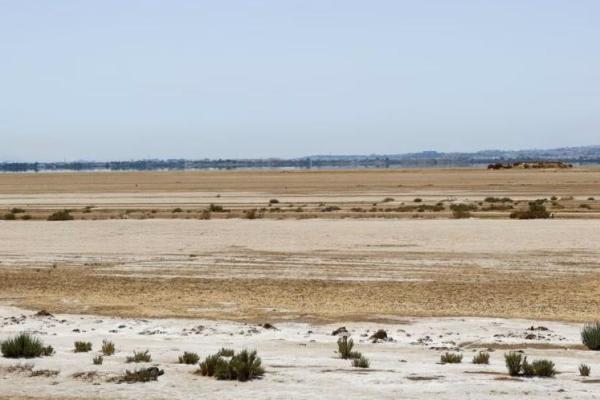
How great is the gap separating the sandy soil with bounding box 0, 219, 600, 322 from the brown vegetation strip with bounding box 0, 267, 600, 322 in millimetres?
34

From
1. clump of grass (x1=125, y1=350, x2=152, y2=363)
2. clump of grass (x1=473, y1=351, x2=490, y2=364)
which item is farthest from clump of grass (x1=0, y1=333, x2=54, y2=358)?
clump of grass (x1=473, y1=351, x2=490, y2=364)

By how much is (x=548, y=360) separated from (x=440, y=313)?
4.76 metres

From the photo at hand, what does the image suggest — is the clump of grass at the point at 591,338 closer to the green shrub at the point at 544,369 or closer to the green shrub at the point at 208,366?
the green shrub at the point at 544,369

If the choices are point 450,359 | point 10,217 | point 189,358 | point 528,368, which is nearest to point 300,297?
point 189,358

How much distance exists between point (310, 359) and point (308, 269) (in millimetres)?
12247

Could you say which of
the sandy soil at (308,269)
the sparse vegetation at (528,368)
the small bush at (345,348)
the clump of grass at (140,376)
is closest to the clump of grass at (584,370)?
the sparse vegetation at (528,368)

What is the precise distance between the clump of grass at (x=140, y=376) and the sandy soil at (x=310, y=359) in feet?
0.44

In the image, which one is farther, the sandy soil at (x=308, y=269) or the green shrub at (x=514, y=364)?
the sandy soil at (x=308, y=269)

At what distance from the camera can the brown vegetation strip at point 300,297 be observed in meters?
18.3

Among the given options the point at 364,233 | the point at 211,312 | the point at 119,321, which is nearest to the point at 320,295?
the point at 211,312

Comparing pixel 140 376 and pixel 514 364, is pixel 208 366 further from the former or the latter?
pixel 514 364

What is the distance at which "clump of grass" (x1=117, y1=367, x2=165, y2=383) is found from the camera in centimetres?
1223

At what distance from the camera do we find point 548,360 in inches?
522

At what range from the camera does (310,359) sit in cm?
1348
